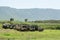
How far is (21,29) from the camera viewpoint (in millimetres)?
71438

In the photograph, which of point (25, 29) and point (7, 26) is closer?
point (25, 29)

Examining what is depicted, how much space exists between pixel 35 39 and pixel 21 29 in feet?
80.5

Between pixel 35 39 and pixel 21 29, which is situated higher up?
pixel 35 39

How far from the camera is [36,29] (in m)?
76.2

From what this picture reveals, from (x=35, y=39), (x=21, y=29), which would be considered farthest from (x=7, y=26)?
(x=35, y=39)

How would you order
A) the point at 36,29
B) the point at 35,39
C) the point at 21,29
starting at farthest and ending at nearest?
the point at 36,29 → the point at 21,29 → the point at 35,39

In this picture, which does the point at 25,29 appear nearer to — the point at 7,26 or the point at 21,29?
the point at 21,29

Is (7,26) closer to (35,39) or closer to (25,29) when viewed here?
(25,29)

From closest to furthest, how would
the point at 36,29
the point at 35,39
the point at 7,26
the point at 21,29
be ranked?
the point at 35,39
the point at 21,29
the point at 36,29
the point at 7,26

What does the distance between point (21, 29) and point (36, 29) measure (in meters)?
6.82

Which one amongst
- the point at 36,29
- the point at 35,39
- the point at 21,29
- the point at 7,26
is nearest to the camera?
the point at 35,39

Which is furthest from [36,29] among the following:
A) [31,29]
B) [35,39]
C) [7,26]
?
[35,39]

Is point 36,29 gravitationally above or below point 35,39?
below

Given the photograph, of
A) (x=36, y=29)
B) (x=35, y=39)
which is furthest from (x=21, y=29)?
(x=35, y=39)
